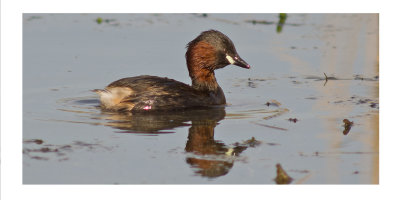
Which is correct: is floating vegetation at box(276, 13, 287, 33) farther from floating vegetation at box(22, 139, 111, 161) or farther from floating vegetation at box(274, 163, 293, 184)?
floating vegetation at box(274, 163, 293, 184)

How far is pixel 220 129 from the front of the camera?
777 centimetres

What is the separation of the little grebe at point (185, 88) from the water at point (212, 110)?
0.21m

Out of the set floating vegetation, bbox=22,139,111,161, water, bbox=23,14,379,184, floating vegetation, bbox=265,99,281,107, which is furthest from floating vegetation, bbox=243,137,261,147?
floating vegetation, bbox=265,99,281,107

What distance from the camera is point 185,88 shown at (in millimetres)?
8828

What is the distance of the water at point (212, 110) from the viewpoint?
6.27m

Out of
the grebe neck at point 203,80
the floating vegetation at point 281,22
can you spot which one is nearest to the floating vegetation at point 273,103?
the grebe neck at point 203,80

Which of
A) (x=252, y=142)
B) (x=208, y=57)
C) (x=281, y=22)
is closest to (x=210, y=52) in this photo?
(x=208, y=57)

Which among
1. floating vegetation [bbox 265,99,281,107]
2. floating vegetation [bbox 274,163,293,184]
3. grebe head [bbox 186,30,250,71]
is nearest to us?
floating vegetation [bbox 274,163,293,184]

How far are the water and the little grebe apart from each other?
0.21m

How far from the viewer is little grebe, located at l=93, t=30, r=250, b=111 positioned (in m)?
8.49

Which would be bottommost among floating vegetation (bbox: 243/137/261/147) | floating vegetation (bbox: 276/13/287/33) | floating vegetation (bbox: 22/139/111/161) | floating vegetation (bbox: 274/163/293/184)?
floating vegetation (bbox: 274/163/293/184)

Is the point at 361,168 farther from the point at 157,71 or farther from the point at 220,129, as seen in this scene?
the point at 157,71

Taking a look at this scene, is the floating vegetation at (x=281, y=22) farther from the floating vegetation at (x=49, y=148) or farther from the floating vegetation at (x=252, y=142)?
the floating vegetation at (x=49, y=148)

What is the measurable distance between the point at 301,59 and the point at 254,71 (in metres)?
1.00
